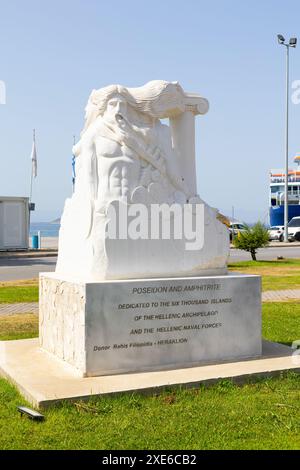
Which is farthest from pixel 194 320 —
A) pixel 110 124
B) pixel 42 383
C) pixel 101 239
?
pixel 110 124

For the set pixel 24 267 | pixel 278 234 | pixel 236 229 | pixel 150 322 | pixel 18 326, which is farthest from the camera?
pixel 278 234

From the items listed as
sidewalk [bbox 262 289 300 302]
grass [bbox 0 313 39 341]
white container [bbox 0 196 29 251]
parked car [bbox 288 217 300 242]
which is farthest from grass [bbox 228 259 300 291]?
parked car [bbox 288 217 300 242]

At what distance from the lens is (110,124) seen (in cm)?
620

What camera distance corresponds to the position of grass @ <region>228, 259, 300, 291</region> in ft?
47.2

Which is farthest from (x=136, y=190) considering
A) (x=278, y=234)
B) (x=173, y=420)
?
(x=278, y=234)

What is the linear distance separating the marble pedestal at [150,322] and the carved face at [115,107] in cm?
178

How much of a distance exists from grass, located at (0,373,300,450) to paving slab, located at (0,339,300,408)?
10 cm

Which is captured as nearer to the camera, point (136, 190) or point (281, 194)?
point (136, 190)

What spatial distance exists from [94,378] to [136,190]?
192cm

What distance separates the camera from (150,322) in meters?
5.79

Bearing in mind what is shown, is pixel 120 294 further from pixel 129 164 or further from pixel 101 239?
pixel 129 164

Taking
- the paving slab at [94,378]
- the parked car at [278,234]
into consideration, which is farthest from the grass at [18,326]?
the parked car at [278,234]

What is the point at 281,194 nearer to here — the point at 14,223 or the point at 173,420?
the point at 14,223

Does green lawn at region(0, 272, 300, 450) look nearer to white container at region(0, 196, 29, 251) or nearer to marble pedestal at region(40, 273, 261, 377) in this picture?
marble pedestal at region(40, 273, 261, 377)
